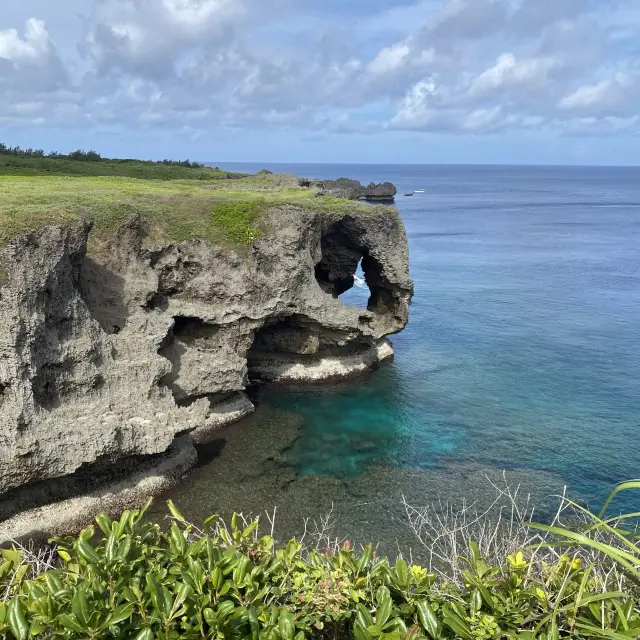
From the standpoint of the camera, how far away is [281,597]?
8.48m

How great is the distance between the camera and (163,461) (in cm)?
2555

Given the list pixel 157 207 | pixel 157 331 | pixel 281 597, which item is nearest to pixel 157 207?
pixel 157 207

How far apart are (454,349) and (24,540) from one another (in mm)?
31741

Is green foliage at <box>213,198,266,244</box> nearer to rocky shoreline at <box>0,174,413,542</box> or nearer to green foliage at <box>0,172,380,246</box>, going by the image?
green foliage at <box>0,172,380,246</box>

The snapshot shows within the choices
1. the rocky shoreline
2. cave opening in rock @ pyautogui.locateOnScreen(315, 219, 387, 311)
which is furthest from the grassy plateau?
cave opening in rock @ pyautogui.locateOnScreen(315, 219, 387, 311)

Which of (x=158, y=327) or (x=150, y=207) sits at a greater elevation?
(x=150, y=207)

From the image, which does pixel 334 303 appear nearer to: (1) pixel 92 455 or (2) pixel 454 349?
(2) pixel 454 349

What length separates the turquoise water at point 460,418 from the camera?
25078 millimetres

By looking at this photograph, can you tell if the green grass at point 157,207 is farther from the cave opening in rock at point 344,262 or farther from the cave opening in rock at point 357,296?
the cave opening in rock at point 357,296

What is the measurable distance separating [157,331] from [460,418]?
56.6ft

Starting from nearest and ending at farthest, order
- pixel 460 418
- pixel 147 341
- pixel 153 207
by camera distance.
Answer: pixel 147 341, pixel 153 207, pixel 460 418

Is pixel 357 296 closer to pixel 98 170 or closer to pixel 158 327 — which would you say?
pixel 98 170

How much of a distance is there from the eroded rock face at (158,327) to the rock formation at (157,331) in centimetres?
5

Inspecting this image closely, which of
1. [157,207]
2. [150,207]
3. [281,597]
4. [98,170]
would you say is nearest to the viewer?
[281,597]
